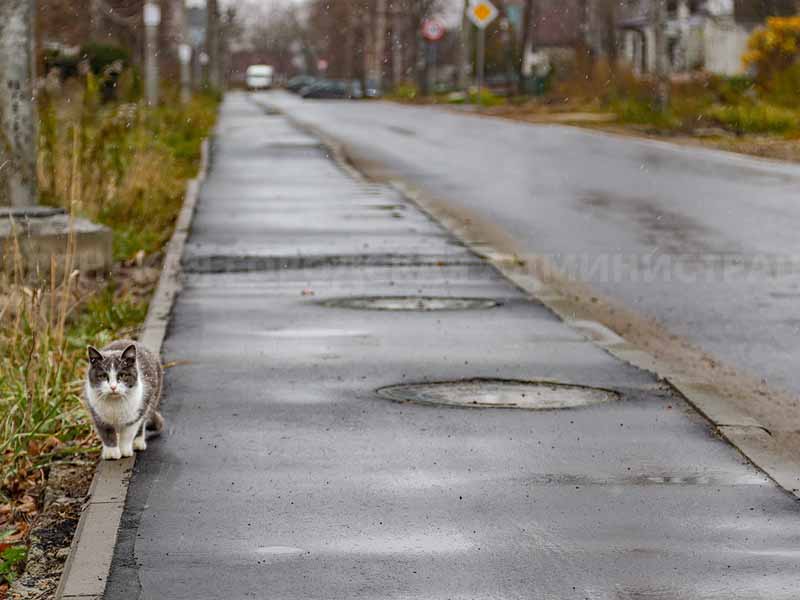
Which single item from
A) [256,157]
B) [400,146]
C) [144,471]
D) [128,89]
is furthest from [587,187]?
[144,471]

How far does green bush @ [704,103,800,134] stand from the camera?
3656 centimetres

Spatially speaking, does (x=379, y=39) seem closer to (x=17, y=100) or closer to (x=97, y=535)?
(x=17, y=100)

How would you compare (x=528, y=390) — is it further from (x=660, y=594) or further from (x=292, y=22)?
(x=292, y=22)

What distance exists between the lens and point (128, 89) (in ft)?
67.7

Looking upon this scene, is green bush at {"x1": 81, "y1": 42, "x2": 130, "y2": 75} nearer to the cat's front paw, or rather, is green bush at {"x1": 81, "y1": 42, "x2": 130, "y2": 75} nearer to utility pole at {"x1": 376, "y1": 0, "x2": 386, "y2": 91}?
the cat's front paw

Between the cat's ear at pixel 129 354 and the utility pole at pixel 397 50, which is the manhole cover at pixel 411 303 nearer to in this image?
the cat's ear at pixel 129 354

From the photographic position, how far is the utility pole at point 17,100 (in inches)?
490

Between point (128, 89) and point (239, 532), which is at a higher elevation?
point (128, 89)

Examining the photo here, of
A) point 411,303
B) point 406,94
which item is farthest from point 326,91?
point 411,303

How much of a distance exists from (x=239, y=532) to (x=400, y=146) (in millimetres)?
29469

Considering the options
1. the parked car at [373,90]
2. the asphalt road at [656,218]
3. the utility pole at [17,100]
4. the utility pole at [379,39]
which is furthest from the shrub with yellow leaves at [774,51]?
the utility pole at [379,39]

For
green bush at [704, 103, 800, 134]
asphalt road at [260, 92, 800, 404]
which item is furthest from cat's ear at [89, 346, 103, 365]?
green bush at [704, 103, 800, 134]

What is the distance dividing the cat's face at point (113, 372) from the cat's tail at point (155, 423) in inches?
23.4

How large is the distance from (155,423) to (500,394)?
1.96 metres
